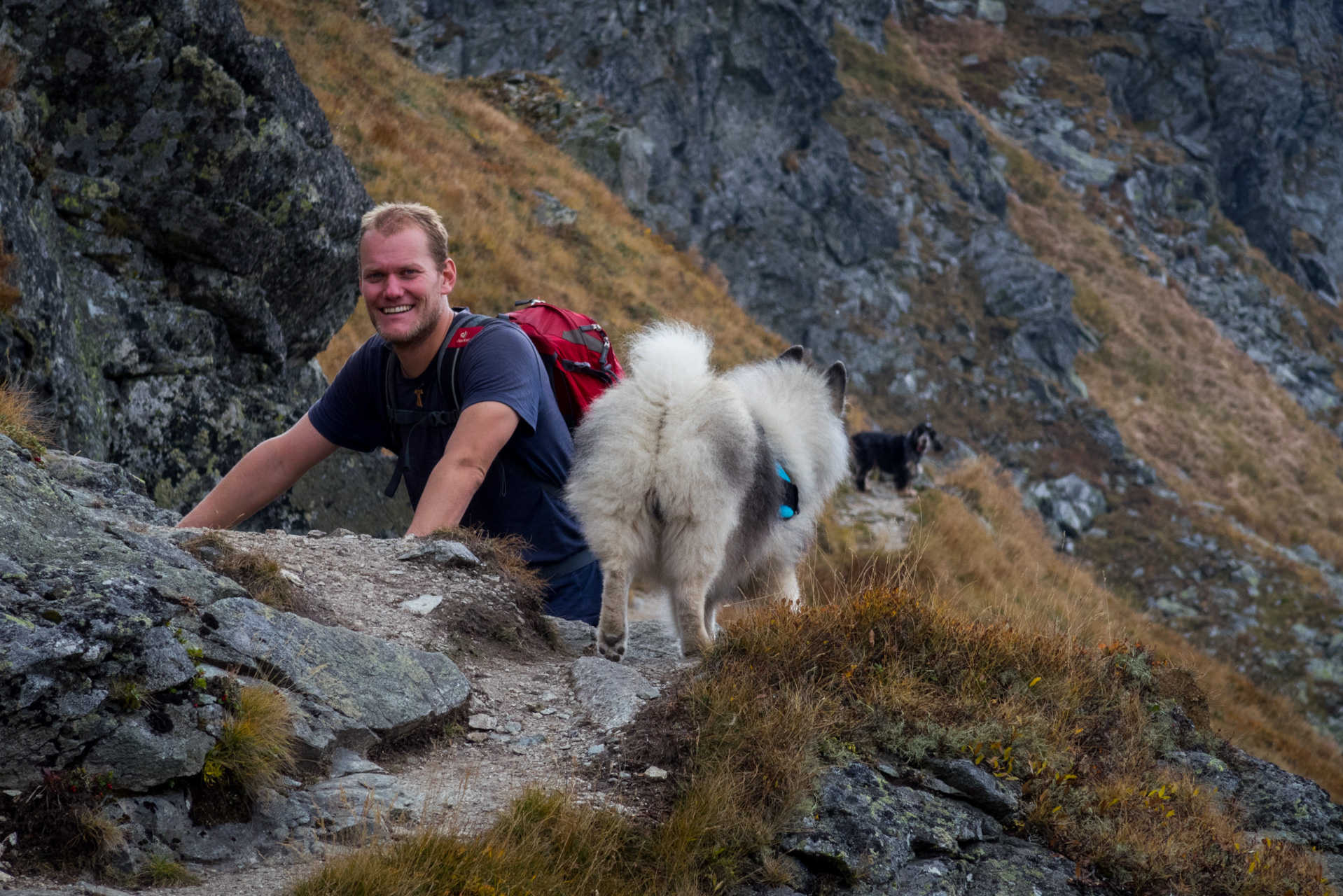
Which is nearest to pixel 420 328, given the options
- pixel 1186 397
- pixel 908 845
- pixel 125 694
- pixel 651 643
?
pixel 651 643

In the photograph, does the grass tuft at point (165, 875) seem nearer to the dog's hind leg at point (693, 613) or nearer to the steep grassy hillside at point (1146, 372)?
the dog's hind leg at point (693, 613)

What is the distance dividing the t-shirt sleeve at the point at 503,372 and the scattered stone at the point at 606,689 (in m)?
1.32

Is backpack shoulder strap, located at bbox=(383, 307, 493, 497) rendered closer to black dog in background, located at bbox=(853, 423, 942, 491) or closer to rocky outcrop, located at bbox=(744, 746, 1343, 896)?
rocky outcrop, located at bbox=(744, 746, 1343, 896)

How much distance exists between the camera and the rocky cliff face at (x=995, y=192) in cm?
2588

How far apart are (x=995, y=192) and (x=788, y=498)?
3914cm

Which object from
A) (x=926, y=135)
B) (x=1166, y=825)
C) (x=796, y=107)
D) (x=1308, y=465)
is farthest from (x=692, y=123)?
(x=1166, y=825)

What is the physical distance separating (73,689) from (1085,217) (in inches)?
1897

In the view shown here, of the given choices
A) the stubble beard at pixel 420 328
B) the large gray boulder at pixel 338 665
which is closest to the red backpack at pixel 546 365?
the stubble beard at pixel 420 328

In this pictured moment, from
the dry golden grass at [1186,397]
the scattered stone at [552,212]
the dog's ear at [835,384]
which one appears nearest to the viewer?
the dog's ear at [835,384]

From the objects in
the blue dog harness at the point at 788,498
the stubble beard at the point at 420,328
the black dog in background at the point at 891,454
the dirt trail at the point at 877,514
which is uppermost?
the stubble beard at the point at 420,328

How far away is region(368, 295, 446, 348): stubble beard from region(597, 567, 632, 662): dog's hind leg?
155cm

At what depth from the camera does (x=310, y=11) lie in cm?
2041

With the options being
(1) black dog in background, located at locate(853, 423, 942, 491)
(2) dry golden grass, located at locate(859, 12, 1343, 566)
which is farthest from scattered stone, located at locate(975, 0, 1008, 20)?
(1) black dog in background, located at locate(853, 423, 942, 491)

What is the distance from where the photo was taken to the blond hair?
481 cm
